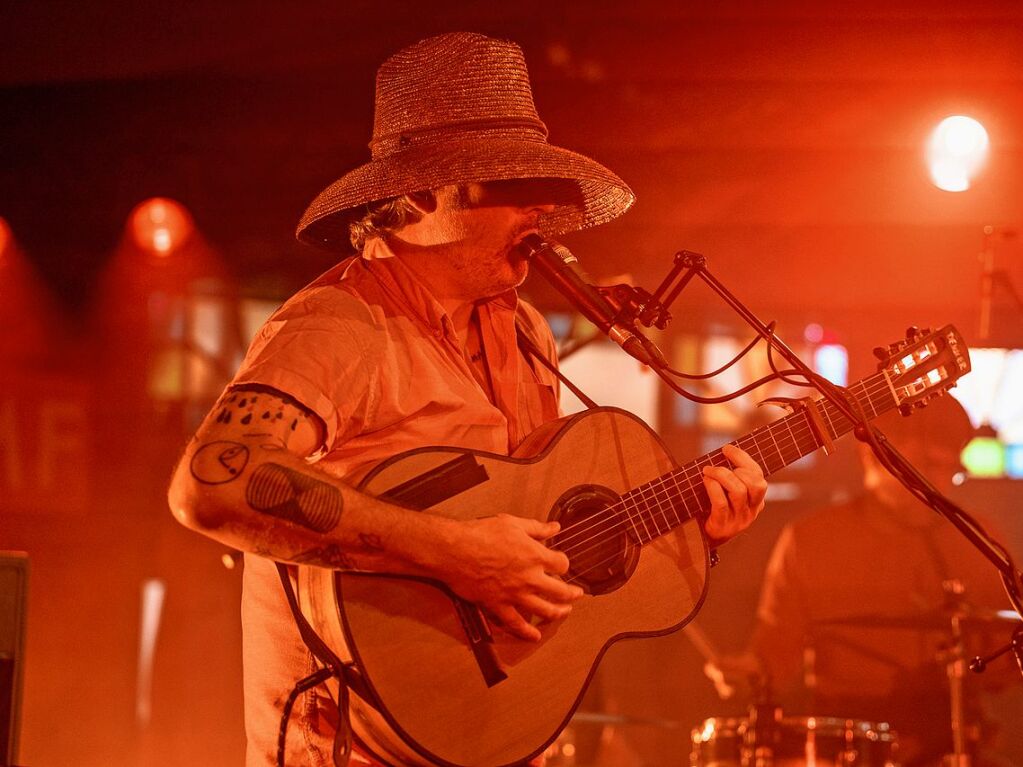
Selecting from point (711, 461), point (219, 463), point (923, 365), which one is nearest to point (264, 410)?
point (219, 463)

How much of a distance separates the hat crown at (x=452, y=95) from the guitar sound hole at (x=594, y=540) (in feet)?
2.74

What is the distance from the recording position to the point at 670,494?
8.58 ft

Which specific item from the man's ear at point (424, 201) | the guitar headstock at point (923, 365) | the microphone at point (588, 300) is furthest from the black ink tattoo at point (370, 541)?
the guitar headstock at point (923, 365)

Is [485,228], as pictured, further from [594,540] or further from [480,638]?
[480,638]

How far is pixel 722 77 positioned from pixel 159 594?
210 inches

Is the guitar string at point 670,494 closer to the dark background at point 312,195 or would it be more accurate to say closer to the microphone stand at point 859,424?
the microphone stand at point 859,424

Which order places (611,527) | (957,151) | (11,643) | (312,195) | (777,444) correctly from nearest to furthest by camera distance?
(11,643)
(611,527)
(777,444)
(957,151)
(312,195)

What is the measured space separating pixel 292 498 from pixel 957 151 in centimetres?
478

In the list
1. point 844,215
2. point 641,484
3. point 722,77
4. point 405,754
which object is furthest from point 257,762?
point 844,215

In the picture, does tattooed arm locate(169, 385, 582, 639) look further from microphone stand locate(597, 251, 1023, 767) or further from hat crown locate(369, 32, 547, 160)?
hat crown locate(369, 32, 547, 160)

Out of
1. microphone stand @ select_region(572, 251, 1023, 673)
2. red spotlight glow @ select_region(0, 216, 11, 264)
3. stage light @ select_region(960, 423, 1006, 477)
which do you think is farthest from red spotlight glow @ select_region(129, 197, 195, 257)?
stage light @ select_region(960, 423, 1006, 477)

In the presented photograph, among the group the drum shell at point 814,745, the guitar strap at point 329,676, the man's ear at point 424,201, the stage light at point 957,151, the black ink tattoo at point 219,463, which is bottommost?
the drum shell at point 814,745

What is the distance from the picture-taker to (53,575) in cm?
812

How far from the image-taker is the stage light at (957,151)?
5.70 meters
